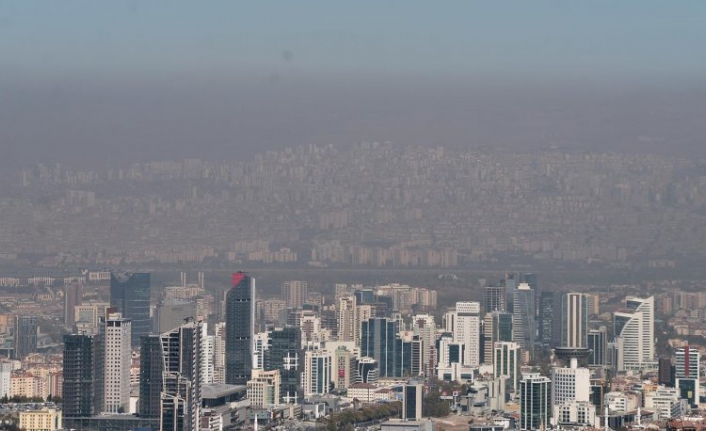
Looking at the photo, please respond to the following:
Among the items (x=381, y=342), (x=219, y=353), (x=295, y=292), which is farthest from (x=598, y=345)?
(x=219, y=353)

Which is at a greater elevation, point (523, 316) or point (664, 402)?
point (523, 316)

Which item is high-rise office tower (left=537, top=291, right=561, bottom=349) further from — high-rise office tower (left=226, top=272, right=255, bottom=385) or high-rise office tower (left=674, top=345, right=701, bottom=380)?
high-rise office tower (left=226, top=272, right=255, bottom=385)

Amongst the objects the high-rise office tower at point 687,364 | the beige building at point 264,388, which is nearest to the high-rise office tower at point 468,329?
the high-rise office tower at point 687,364

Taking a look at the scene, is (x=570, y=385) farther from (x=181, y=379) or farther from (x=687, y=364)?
(x=181, y=379)

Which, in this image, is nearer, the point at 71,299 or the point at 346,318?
the point at 71,299

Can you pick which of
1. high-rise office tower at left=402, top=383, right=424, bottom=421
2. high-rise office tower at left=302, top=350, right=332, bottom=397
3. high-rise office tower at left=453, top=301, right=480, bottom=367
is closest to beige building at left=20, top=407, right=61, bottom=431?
high-rise office tower at left=402, top=383, right=424, bottom=421

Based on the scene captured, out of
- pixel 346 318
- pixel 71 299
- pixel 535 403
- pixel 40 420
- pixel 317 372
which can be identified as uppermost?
pixel 71 299

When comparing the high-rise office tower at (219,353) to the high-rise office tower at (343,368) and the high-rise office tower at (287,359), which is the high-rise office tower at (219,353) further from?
the high-rise office tower at (343,368)
